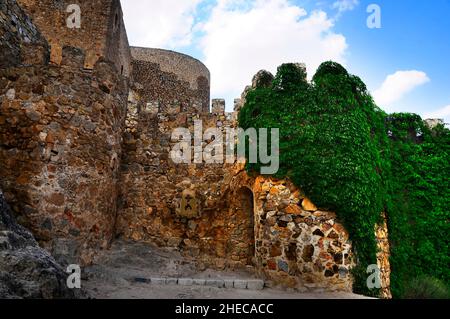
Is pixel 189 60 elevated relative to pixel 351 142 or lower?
elevated

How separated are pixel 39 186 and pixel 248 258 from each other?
170 inches

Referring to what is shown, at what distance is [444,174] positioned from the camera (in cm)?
825

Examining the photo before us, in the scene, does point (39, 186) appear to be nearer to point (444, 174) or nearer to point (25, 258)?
point (25, 258)

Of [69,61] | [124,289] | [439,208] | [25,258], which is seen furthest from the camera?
[439,208]

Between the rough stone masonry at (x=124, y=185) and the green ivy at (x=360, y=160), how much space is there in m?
0.41

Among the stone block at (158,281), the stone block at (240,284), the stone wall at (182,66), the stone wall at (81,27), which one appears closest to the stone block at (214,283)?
the stone block at (240,284)


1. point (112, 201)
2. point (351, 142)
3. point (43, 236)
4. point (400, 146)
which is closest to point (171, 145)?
point (112, 201)

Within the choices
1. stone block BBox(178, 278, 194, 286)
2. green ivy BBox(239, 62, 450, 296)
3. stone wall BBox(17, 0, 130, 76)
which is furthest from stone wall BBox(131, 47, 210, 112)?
stone block BBox(178, 278, 194, 286)

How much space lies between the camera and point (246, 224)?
735 cm

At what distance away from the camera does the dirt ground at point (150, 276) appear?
493 centimetres

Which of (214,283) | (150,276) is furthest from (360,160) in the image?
(150,276)

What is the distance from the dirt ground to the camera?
4.93m

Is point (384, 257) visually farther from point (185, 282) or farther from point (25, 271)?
point (25, 271)

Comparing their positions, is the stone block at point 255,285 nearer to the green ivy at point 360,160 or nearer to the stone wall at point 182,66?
the green ivy at point 360,160
